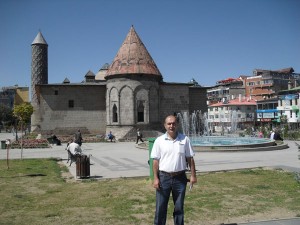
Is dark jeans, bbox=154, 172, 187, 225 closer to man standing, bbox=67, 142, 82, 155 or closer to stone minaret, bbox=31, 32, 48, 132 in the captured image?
man standing, bbox=67, 142, 82, 155

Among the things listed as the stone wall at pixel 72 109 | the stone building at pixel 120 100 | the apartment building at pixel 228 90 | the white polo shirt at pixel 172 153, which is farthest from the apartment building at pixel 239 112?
the white polo shirt at pixel 172 153

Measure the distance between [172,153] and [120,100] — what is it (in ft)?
99.4

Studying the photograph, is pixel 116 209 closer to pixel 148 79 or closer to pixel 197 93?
pixel 148 79

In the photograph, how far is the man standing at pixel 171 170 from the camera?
182 inches

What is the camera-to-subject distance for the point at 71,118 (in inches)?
1419

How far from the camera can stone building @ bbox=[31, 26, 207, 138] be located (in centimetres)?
3447

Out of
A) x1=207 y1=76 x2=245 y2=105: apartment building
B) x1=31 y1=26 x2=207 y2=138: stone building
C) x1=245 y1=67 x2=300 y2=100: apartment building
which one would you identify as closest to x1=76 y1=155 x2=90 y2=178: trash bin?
x1=31 y1=26 x2=207 y2=138: stone building

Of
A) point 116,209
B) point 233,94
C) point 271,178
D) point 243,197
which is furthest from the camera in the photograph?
point 233,94

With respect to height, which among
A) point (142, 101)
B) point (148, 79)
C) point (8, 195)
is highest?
point (148, 79)

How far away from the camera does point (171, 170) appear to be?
15.1 ft

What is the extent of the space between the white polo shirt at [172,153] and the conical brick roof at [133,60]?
2957 cm

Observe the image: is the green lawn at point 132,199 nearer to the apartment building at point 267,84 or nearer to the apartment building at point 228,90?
the apartment building at point 267,84

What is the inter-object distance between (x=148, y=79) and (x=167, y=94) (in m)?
3.54

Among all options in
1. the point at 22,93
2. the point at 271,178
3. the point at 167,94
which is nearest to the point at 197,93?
the point at 167,94
